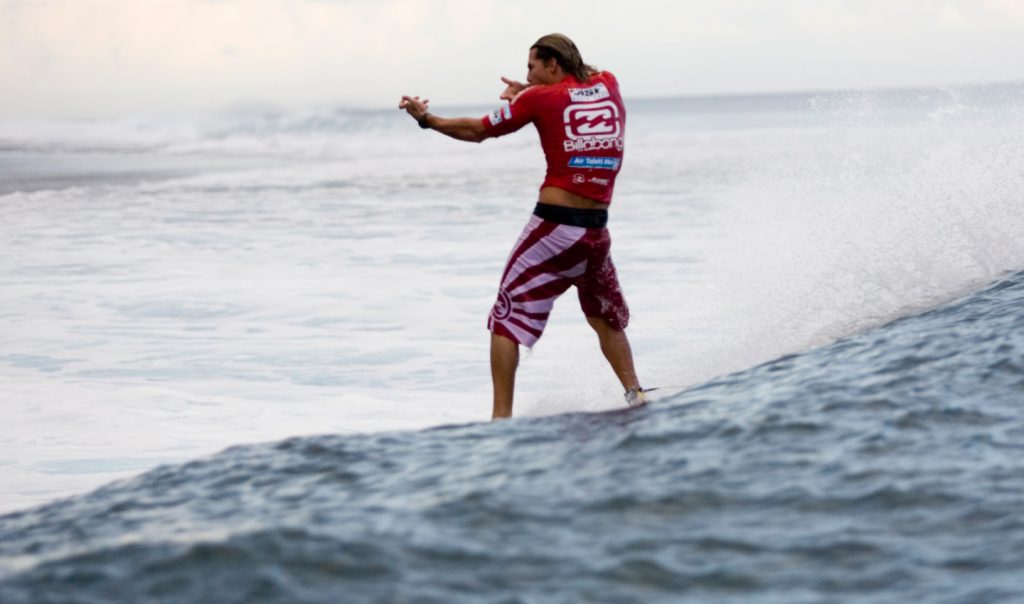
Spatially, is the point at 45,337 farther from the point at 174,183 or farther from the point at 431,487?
the point at 174,183

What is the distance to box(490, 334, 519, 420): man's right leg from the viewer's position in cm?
613

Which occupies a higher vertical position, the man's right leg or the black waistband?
the black waistband

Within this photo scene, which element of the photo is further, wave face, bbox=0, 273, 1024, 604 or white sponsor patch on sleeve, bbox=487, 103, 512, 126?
white sponsor patch on sleeve, bbox=487, 103, 512, 126

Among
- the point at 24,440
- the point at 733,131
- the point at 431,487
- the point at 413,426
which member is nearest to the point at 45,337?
the point at 24,440

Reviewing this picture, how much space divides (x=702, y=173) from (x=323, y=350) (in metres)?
18.8

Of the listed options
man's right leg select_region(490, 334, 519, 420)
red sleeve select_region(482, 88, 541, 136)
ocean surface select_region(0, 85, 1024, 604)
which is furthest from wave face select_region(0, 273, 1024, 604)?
red sleeve select_region(482, 88, 541, 136)

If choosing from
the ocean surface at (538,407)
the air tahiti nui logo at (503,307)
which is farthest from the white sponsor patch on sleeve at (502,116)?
the ocean surface at (538,407)

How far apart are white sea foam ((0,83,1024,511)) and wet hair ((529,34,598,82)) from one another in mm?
1956

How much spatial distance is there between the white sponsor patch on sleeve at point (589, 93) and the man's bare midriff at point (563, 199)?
43 centimetres

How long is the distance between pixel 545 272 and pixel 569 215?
0.30m

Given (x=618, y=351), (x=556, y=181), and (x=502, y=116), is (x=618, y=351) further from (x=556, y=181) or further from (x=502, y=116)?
(x=502, y=116)

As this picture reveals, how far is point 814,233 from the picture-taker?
30.1 feet

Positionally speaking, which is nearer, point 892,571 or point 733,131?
point 892,571

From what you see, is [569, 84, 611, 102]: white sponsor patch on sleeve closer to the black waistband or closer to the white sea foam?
the black waistband
